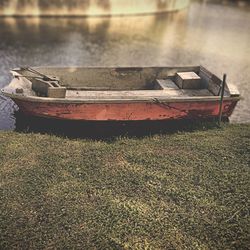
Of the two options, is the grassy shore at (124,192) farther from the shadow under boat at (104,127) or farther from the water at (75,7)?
the water at (75,7)

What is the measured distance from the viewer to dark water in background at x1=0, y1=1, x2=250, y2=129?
2127 centimetres

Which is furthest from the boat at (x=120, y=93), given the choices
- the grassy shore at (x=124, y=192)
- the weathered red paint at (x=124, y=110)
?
the grassy shore at (x=124, y=192)

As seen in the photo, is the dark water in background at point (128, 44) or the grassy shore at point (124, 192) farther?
the dark water in background at point (128, 44)

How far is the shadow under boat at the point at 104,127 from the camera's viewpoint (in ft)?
40.7

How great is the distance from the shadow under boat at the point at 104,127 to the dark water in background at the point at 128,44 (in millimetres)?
807

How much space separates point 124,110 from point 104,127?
119 cm

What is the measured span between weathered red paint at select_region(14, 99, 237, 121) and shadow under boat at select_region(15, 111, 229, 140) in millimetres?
395

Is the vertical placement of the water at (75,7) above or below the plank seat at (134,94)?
below

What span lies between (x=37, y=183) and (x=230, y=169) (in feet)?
18.5

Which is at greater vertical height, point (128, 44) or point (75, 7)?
point (75, 7)

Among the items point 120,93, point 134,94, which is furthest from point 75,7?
point 134,94

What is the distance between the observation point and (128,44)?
27844mm

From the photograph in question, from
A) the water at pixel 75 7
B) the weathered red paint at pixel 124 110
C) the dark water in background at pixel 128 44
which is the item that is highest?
the weathered red paint at pixel 124 110

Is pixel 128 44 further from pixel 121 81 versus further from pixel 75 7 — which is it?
pixel 121 81
